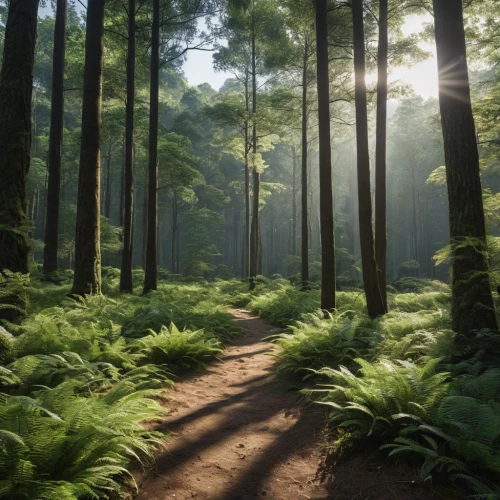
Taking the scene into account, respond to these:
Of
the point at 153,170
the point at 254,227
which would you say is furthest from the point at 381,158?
the point at 254,227

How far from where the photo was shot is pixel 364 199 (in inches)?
336

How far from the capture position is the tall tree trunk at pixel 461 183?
16.2 ft

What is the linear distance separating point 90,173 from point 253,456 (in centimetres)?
756

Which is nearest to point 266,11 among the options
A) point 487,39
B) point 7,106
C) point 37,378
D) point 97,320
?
point 487,39

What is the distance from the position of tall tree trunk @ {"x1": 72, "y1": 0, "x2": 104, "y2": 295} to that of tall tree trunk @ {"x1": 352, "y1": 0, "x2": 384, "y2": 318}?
6384 millimetres

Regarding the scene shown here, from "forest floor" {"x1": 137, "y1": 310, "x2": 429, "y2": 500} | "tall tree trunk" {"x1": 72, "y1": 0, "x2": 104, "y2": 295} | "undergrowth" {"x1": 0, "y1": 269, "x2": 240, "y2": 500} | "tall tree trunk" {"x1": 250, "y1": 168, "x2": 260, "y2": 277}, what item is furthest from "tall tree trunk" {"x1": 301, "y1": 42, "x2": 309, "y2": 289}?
"forest floor" {"x1": 137, "y1": 310, "x2": 429, "y2": 500}

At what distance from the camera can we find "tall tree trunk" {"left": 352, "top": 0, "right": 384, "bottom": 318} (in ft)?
27.8

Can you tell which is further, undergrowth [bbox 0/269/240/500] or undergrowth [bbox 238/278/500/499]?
undergrowth [bbox 238/278/500/499]

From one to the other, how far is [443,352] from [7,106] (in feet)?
23.6

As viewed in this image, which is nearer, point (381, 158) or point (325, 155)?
point (325, 155)

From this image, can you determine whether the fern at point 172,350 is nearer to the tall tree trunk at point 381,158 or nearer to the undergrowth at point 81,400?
the undergrowth at point 81,400

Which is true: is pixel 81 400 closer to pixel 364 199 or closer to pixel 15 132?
pixel 15 132

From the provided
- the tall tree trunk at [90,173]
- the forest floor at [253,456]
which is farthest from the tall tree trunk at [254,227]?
the forest floor at [253,456]

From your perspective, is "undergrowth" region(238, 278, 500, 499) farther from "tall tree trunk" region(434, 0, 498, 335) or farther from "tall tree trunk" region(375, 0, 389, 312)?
"tall tree trunk" region(375, 0, 389, 312)
